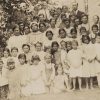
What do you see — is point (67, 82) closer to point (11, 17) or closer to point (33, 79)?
point (33, 79)

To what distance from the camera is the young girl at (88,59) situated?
20.1 feet

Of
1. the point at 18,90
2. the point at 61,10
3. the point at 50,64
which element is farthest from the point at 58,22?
the point at 18,90

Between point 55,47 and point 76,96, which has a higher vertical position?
point 55,47

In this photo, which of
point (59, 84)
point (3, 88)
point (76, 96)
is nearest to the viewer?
point (76, 96)

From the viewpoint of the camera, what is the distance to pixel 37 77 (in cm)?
620

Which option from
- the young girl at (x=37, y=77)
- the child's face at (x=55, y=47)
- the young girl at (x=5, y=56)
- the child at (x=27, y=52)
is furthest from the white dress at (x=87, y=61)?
the young girl at (x=5, y=56)

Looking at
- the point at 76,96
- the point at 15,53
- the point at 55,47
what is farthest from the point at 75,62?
the point at 15,53

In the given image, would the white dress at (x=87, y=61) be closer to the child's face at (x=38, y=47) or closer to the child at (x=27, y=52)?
the child's face at (x=38, y=47)

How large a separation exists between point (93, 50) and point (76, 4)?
0.63m

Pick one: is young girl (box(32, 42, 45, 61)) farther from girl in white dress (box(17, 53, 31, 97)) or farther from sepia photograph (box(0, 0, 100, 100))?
girl in white dress (box(17, 53, 31, 97))

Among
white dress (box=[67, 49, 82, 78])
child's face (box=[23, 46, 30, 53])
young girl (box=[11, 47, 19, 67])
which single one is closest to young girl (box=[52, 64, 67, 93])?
white dress (box=[67, 49, 82, 78])

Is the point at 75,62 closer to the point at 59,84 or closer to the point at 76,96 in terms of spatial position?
the point at 59,84

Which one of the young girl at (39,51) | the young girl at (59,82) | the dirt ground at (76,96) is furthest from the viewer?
the young girl at (39,51)

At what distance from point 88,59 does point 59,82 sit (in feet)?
1.51
